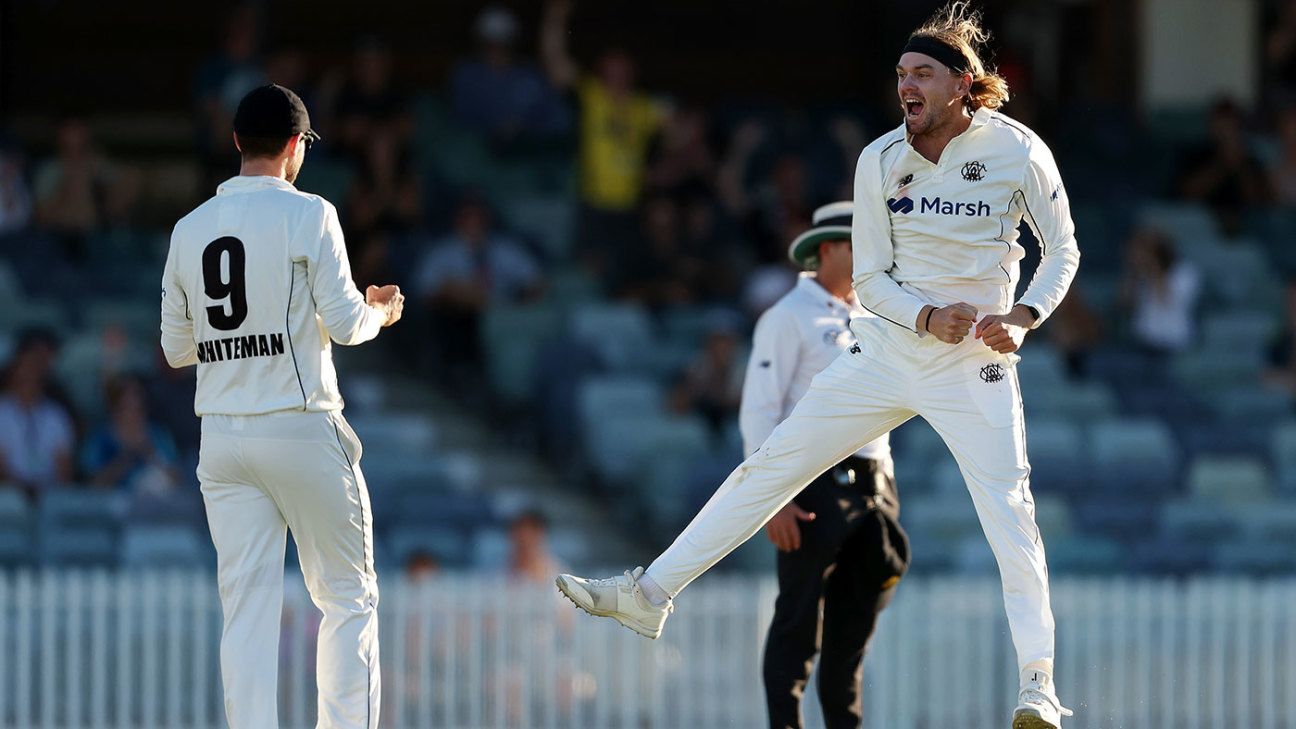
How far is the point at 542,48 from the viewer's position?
18.3 metres

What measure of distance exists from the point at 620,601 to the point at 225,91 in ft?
30.7

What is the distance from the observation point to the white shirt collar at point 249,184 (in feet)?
22.7

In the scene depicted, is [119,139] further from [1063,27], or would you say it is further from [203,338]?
[203,338]

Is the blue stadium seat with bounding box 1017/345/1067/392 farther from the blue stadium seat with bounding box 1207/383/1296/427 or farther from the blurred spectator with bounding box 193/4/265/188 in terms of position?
the blurred spectator with bounding box 193/4/265/188

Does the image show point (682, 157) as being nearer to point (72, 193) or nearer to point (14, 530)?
point (72, 193)

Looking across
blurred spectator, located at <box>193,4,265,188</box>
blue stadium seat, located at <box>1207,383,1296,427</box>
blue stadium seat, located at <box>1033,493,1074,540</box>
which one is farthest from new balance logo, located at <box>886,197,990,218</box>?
blurred spectator, located at <box>193,4,265,188</box>

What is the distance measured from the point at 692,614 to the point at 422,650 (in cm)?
160

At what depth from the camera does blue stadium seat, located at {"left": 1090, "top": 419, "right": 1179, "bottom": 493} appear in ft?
47.2

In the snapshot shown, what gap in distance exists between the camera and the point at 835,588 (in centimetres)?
817

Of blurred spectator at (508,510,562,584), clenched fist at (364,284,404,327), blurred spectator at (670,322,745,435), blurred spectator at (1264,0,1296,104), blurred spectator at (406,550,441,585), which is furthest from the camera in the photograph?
blurred spectator at (1264,0,1296,104)

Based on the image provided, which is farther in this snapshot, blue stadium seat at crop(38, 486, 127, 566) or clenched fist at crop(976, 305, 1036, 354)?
blue stadium seat at crop(38, 486, 127, 566)

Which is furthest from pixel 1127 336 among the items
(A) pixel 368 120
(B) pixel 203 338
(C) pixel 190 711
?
(B) pixel 203 338

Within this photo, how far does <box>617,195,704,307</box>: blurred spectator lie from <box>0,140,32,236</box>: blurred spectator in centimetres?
436

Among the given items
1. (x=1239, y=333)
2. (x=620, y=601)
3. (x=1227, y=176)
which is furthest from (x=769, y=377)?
(x=1227, y=176)
